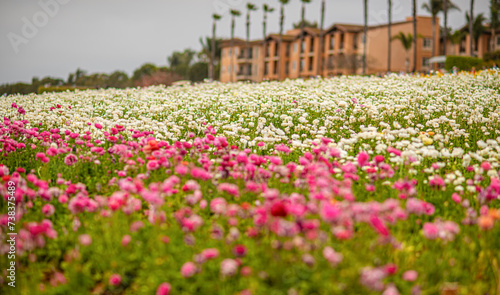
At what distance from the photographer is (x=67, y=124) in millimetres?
8742

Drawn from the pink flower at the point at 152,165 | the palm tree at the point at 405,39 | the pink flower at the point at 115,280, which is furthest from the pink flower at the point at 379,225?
the palm tree at the point at 405,39

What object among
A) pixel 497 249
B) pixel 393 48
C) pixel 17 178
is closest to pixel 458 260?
pixel 497 249

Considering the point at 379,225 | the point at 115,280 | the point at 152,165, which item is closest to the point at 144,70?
the point at 152,165

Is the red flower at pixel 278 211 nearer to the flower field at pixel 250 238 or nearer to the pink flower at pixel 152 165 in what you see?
the flower field at pixel 250 238

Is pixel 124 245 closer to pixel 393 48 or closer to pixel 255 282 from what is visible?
pixel 255 282

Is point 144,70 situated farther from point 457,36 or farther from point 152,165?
point 152,165

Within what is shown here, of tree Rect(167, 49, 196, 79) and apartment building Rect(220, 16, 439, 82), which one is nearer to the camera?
apartment building Rect(220, 16, 439, 82)

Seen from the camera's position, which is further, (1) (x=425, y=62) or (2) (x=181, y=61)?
(2) (x=181, y=61)

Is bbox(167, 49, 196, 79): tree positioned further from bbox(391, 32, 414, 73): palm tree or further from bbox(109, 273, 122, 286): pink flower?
bbox(109, 273, 122, 286): pink flower

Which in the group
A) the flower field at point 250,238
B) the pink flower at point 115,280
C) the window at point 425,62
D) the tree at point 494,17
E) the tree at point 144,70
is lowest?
the pink flower at point 115,280

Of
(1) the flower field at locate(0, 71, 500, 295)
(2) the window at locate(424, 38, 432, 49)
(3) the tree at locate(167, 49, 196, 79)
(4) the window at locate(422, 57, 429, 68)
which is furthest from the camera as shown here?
(3) the tree at locate(167, 49, 196, 79)

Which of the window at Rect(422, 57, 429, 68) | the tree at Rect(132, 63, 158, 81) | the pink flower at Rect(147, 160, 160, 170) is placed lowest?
the pink flower at Rect(147, 160, 160, 170)

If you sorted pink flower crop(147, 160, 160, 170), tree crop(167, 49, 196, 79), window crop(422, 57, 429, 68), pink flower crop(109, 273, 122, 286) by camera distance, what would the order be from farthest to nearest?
tree crop(167, 49, 196, 79)
window crop(422, 57, 429, 68)
pink flower crop(147, 160, 160, 170)
pink flower crop(109, 273, 122, 286)

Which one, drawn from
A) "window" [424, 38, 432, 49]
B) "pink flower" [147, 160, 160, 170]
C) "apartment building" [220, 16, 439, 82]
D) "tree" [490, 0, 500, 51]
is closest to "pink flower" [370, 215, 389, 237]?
"pink flower" [147, 160, 160, 170]
